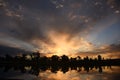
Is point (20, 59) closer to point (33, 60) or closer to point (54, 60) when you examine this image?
point (33, 60)

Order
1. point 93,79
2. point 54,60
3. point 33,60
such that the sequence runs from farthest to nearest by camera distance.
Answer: point 54,60 → point 33,60 → point 93,79

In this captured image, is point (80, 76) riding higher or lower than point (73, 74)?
lower

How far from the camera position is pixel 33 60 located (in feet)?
498

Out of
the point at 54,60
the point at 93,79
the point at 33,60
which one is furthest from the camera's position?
the point at 54,60

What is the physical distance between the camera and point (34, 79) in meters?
42.3

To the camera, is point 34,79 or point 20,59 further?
point 20,59

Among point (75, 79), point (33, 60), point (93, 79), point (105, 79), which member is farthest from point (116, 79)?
point (33, 60)

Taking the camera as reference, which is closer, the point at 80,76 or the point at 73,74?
the point at 80,76

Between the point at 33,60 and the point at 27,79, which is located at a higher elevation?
the point at 33,60

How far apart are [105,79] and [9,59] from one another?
123350 mm

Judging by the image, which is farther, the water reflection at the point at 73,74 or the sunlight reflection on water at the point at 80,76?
the water reflection at the point at 73,74

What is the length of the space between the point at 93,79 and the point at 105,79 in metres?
2.61

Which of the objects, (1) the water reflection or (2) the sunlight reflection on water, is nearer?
(2) the sunlight reflection on water

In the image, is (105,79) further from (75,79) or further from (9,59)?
(9,59)
